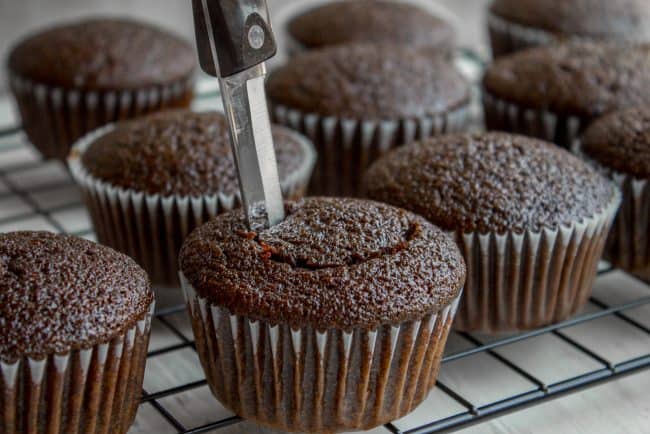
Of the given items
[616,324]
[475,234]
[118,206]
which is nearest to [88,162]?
[118,206]

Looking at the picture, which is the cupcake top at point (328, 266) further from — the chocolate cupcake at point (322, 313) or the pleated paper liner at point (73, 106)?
the pleated paper liner at point (73, 106)

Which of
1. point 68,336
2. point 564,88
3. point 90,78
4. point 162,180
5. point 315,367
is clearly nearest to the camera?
point 68,336

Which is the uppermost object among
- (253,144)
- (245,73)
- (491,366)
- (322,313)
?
(245,73)

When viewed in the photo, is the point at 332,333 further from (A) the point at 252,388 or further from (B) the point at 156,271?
(B) the point at 156,271

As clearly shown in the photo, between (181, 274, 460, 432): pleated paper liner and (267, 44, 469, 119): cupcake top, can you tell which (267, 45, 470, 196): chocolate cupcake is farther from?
(181, 274, 460, 432): pleated paper liner

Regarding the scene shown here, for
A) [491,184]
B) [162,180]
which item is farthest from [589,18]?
[162,180]

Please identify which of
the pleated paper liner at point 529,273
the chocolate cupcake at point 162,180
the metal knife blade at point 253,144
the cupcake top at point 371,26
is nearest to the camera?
the metal knife blade at point 253,144

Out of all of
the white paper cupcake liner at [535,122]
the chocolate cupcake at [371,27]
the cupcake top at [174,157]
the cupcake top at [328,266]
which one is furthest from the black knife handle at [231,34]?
the chocolate cupcake at [371,27]

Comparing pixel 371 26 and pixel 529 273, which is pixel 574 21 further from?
pixel 529 273
